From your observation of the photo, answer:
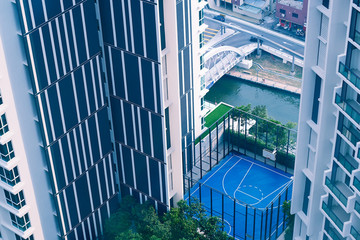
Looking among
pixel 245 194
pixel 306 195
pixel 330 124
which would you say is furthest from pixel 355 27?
pixel 245 194

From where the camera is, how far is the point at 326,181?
5962 centimetres

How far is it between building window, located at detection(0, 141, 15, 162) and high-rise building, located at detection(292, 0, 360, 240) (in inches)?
1178

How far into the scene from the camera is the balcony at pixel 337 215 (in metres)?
58.9

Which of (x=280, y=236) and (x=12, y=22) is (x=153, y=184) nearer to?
(x=280, y=236)

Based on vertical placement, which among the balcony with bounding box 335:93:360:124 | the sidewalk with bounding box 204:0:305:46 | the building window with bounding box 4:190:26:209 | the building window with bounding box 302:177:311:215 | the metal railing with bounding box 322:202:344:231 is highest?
the balcony with bounding box 335:93:360:124

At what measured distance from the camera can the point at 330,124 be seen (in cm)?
5831

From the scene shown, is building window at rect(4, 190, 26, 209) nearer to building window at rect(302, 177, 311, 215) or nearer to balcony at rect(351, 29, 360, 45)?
building window at rect(302, 177, 311, 215)

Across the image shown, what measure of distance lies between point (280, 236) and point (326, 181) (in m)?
31.8

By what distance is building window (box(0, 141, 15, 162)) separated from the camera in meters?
66.7

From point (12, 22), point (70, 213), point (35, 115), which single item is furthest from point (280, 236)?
point (12, 22)

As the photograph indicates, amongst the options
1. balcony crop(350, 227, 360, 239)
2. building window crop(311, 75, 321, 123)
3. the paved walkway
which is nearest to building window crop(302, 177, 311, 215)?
building window crop(311, 75, 321, 123)

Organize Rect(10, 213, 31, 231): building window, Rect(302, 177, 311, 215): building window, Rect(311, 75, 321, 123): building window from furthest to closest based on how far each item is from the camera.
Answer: Rect(10, 213, 31, 231): building window < Rect(302, 177, 311, 215): building window < Rect(311, 75, 321, 123): building window

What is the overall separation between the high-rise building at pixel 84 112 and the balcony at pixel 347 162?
73.7ft

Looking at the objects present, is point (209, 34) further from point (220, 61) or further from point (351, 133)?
point (351, 133)
